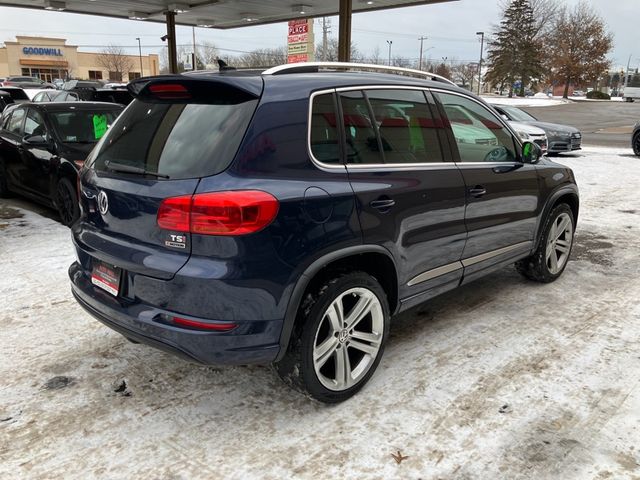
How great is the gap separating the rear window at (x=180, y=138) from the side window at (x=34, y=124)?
4.66 m

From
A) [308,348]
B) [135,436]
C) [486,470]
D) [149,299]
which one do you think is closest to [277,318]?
[308,348]

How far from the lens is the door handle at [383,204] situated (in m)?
2.99

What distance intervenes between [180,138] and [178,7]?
1412 centimetres

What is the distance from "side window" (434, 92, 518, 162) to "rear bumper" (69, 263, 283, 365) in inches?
78.1

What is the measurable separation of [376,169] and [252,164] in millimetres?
822

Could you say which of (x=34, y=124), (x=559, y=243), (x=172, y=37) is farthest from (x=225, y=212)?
(x=172, y=37)

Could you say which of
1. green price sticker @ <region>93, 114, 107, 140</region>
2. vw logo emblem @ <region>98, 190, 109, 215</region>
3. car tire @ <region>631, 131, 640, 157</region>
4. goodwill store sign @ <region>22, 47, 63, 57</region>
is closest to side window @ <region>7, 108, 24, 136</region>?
green price sticker @ <region>93, 114, 107, 140</region>

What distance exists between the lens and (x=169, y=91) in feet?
9.67

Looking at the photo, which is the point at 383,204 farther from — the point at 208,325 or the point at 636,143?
the point at 636,143

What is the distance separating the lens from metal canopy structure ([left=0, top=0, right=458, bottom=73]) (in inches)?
529

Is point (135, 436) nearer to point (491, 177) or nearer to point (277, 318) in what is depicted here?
point (277, 318)

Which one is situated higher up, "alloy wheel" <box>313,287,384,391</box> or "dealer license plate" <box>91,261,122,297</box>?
"dealer license plate" <box>91,261,122,297</box>

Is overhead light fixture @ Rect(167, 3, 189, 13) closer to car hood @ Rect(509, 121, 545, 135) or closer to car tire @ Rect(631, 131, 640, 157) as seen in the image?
car hood @ Rect(509, 121, 545, 135)

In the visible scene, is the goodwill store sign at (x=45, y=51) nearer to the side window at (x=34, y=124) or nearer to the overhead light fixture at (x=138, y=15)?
the overhead light fixture at (x=138, y=15)
